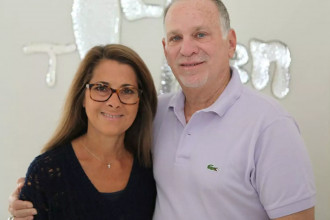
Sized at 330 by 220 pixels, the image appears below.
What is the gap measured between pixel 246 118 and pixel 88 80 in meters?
0.60

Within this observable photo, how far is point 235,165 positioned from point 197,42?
459mm

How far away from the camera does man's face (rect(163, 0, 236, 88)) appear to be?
47.1 inches

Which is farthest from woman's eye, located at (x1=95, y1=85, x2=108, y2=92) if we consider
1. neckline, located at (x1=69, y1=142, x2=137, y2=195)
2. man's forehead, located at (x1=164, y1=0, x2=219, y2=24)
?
man's forehead, located at (x1=164, y1=0, x2=219, y2=24)

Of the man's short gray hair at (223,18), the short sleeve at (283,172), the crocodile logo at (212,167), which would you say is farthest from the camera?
the man's short gray hair at (223,18)

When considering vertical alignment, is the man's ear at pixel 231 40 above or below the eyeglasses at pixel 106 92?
above

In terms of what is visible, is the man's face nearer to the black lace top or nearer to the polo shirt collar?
the polo shirt collar

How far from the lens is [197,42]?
3.96 feet

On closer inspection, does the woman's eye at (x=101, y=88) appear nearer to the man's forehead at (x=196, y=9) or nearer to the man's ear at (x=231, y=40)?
the man's forehead at (x=196, y=9)

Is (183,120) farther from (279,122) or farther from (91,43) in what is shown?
(91,43)

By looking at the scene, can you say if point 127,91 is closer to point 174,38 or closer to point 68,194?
point 174,38

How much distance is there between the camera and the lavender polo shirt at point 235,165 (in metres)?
1.00

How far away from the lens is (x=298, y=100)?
1668 mm

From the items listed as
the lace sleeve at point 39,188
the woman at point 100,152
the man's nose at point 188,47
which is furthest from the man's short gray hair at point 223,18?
the lace sleeve at point 39,188

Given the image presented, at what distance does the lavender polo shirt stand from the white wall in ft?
1.84
